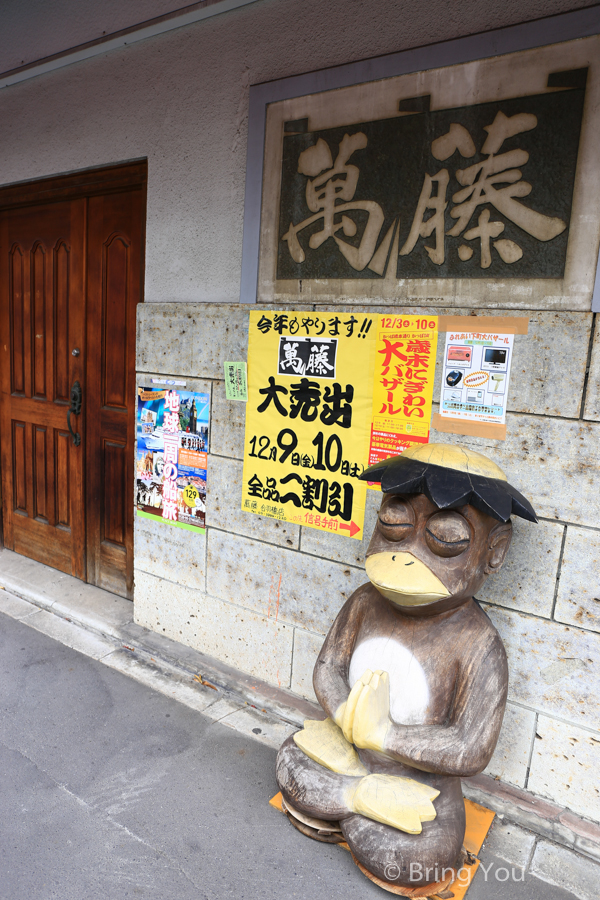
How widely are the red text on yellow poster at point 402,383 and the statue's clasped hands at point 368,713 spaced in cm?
109

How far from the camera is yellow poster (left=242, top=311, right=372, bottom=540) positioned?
2.92 metres

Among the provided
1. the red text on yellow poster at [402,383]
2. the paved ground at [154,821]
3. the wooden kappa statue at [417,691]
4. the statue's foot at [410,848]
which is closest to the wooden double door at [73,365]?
the paved ground at [154,821]

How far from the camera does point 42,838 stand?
2.33 meters

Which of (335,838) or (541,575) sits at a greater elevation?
(541,575)

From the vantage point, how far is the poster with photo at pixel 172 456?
358 cm

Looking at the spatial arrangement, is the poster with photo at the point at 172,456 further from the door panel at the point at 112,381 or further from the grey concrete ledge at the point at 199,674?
the grey concrete ledge at the point at 199,674

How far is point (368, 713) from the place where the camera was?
212cm

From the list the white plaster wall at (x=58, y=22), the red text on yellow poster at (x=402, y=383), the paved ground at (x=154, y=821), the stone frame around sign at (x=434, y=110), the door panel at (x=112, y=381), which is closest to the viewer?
the paved ground at (x=154, y=821)

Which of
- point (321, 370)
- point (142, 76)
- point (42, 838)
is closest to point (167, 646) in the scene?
point (42, 838)

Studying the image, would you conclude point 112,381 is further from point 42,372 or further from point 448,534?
point 448,534

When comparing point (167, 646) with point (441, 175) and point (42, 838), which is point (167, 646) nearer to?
point (42, 838)

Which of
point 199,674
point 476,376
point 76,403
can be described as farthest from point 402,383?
point 76,403

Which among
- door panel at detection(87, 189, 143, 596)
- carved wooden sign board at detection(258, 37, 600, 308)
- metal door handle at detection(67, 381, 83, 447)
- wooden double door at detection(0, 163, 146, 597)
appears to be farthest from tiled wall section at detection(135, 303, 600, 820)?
metal door handle at detection(67, 381, 83, 447)

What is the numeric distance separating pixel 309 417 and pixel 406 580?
1.23 m
